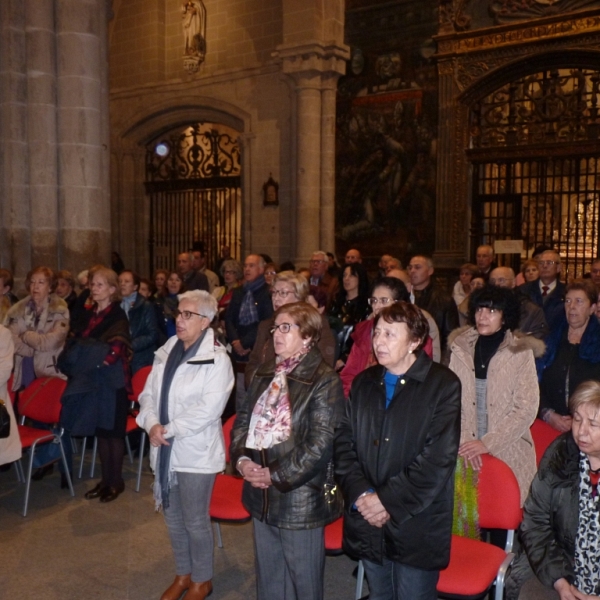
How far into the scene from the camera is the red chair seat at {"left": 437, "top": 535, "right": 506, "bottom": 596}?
2748mm

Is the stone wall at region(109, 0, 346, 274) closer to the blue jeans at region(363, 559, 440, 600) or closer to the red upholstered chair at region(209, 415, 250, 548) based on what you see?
the red upholstered chair at region(209, 415, 250, 548)

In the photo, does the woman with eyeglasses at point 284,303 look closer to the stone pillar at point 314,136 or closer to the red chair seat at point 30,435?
the red chair seat at point 30,435

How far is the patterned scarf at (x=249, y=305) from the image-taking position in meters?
6.32

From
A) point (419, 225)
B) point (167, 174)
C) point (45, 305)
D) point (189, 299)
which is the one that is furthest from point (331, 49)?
point (189, 299)

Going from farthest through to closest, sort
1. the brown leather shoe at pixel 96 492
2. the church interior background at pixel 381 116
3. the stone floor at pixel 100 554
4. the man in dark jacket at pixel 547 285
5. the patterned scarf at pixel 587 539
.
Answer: the church interior background at pixel 381 116
the man in dark jacket at pixel 547 285
the brown leather shoe at pixel 96 492
the stone floor at pixel 100 554
the patterned scarf at pixel 587 539

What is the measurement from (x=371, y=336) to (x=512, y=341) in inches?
36.1

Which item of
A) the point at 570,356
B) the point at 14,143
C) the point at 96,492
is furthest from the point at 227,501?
the point at 14,143

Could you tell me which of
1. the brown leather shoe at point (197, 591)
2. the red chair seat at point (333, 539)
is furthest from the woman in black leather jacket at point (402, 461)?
the brown leather shoe at point (197, 591)

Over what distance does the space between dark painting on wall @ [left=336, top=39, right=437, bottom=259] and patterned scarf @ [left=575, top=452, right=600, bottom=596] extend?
9.89 metres

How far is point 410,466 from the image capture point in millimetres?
2615

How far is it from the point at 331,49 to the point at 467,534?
33.6 ft

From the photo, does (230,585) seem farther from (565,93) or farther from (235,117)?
(235,117)

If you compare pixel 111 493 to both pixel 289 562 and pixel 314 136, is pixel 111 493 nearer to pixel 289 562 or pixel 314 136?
pixel 289 562

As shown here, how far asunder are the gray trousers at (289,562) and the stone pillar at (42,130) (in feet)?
17.9
